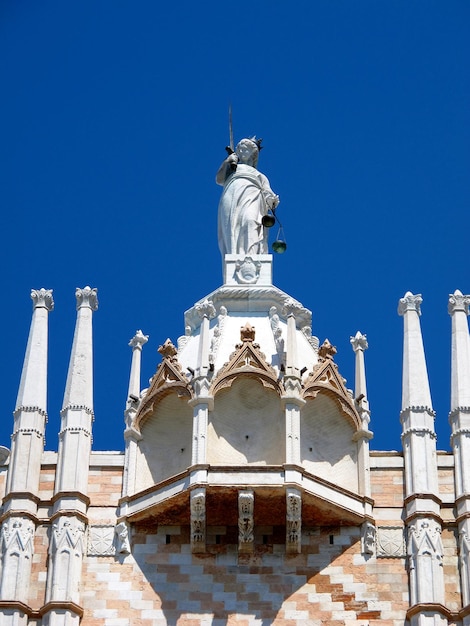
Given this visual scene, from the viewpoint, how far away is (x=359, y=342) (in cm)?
2858

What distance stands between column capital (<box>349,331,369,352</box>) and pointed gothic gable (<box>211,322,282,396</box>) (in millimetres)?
1408


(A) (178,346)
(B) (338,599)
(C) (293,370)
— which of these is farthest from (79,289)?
(B) (338,599)

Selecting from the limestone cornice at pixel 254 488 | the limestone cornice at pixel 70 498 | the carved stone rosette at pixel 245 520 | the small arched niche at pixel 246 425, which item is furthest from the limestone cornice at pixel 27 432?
the carved stone rosette at pixel 245 520

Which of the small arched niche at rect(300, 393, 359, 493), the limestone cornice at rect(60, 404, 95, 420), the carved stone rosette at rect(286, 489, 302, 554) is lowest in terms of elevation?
the carved stone rosette at rect(286, 489, 302, 554)

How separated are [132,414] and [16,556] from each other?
8.77ft

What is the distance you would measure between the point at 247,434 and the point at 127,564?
7.98ft

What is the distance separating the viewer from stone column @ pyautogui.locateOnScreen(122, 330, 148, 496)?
27328mm

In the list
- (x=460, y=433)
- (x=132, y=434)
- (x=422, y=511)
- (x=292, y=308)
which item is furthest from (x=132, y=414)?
(x=460, y=433)

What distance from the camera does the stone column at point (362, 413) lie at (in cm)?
2730

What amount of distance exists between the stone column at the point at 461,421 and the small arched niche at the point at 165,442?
3417 mm

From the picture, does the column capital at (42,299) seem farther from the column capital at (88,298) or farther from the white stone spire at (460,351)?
the white stone spire at (460,351)

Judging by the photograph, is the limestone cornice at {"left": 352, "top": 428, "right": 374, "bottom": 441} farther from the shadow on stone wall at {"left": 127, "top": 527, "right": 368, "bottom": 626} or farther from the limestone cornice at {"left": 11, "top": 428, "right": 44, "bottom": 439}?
the limestone cornice at {"left": 11, "top": 428, "right": 44, "bottom": 439}

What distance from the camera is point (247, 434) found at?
91.0ft

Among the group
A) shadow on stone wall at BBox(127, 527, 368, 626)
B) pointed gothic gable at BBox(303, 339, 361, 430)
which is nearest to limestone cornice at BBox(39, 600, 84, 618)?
shadow on stone wall at BBox(127, 527, 368, 626)
